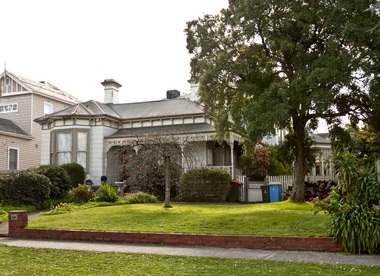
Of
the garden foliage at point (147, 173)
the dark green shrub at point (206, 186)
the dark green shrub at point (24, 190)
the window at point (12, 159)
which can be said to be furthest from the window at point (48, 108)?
the dark green shrub at point (206, 186)

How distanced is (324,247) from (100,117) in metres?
20.1

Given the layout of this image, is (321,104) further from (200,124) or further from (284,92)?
(200,124)

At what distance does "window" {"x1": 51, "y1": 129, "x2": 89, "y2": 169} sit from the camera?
27594 mm

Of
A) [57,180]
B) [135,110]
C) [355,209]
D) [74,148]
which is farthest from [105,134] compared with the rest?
[355,209]

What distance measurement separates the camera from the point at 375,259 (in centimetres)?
895

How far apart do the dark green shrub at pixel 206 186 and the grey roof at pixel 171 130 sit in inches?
154

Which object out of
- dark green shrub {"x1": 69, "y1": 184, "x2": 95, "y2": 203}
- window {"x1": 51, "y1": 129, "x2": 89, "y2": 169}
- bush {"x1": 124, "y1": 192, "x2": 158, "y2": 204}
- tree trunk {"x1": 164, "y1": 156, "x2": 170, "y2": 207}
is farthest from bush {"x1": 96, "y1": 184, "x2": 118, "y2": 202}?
window {"x1": 51, "y1": 129, "x2": 89, "y2": 169}

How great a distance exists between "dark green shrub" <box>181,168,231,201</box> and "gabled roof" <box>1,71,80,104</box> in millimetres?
18033

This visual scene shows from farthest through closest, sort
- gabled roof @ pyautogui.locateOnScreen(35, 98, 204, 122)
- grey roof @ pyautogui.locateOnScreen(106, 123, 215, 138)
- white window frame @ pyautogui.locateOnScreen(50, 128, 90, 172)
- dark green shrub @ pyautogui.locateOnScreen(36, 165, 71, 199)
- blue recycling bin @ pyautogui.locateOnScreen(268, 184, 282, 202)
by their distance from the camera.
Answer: gabled roof @ pyautogui.locateOnScreen(35, 98, 204, 122) → white window frame @ pyautogui.locateOnScreen(50, 128, 90, 172) → grey roof @ pyautogui.locateOnScreen(106, 123, 215, 138) → dark green shrub @ pyautogui.locateOnScreen(36, 165, 71, 199) → blue recycling bin @ pyautogui.locateOnScreen(268, 184, 282, 202)

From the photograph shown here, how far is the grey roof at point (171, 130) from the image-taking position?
2539 cm

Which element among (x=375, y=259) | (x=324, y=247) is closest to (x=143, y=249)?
(x=324, y=247)

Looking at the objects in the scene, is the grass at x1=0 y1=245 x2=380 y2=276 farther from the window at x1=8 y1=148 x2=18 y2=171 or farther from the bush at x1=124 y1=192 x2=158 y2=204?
the window at x1=8 y1=148 x2=18 y2=171

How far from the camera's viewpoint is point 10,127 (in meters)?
32.8

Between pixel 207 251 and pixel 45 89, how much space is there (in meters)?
29.9
